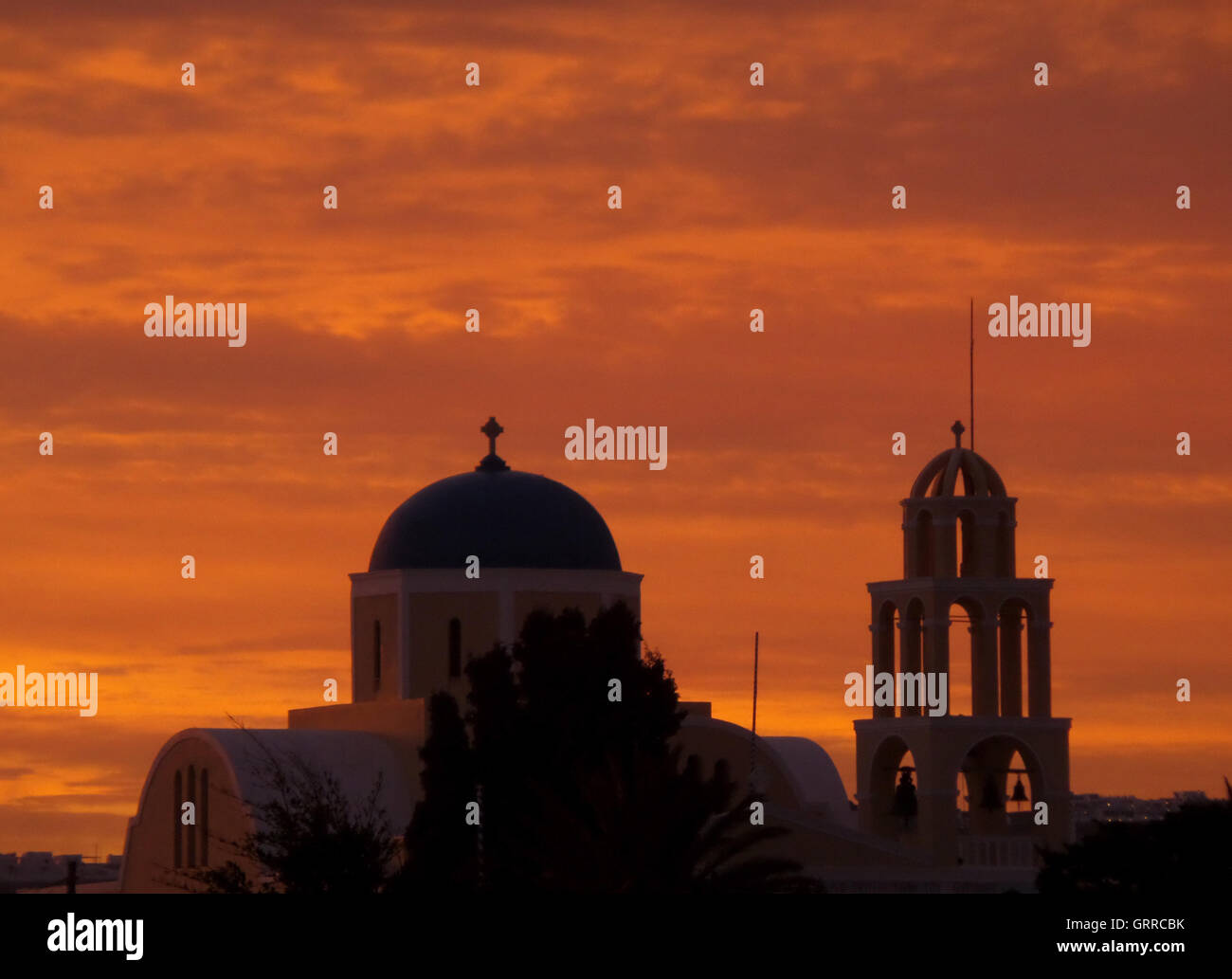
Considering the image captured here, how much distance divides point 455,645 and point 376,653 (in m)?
1.95

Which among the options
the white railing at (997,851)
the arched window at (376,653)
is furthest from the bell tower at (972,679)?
the arched window at (376,653)

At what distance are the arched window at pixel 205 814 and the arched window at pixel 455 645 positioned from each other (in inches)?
198

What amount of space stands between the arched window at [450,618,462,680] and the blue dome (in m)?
1.14

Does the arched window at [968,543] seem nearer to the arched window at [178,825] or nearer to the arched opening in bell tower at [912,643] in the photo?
the arched opening in bell tower at [912,643]

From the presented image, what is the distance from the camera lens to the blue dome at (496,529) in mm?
54000

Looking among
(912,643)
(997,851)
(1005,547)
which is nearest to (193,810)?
(912,643)

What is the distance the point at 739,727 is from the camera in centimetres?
5391

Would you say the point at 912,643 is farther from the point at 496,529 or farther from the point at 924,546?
the point at 496,529

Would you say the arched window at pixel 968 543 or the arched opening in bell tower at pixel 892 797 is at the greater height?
the arched window at pixel 968 543
